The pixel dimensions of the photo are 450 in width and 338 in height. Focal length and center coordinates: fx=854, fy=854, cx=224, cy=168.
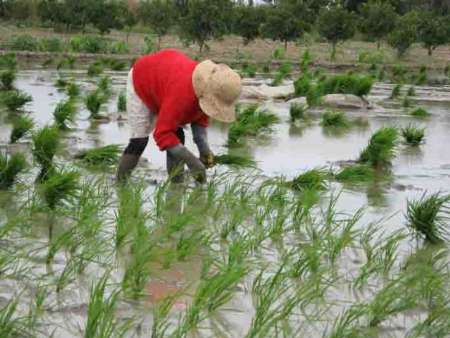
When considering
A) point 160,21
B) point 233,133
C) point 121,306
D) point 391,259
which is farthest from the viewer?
point 160,21

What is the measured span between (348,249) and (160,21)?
26.7 meters

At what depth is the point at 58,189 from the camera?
4.36 meters

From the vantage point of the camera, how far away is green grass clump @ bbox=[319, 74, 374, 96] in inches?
501

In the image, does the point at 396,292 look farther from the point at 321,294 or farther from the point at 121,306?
the point at 121,306

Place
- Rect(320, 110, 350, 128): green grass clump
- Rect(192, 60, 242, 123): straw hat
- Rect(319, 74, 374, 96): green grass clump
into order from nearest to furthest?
1. Rect(192, 60, 242, 123): straw hat
2. Rect(320, 110, 350, 128): green grass clump
3. Rect(319, 74, 374, 96): green grass clump

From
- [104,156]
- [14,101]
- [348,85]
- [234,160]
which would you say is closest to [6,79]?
[14,101]

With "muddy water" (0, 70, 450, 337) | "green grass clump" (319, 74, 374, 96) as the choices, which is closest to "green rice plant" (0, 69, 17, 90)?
"muddy water" (0, 70, 450, 337)

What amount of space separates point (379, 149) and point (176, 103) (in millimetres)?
2486

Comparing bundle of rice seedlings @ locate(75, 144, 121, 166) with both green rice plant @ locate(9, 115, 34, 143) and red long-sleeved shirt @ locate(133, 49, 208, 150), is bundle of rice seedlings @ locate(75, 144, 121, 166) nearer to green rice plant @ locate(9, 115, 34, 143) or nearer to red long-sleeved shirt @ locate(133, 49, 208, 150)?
red long-sleeved shirt @ locate(133, 49, 208, 150)

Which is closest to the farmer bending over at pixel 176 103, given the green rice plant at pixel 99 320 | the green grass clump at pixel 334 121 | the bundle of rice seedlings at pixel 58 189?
the bundle of rice seedlings at pixel 58 189

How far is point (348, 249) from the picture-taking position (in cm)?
406

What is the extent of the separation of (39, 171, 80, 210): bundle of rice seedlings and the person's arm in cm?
96

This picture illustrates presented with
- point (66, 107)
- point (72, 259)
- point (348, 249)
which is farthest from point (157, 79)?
point (66, 107)

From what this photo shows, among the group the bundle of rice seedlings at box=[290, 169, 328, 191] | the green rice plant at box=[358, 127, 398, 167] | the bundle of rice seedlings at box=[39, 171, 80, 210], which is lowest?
the green rice plant at box=[358, 127, 398, 167]
